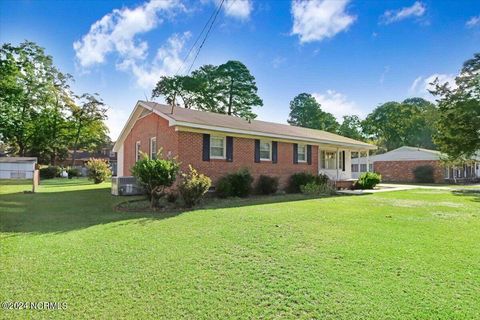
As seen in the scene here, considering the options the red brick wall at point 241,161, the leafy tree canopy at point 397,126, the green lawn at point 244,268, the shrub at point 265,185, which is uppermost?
the leafy tree canopy at point 397,126

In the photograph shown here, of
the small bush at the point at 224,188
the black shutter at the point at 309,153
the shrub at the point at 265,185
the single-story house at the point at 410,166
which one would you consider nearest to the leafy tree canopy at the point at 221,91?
the single-story house at the point at 410,166

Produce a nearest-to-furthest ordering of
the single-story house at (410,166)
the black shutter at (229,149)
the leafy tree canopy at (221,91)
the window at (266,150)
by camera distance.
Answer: the black shutter at (229,149), the window at (266,150), the single-story house at (410,166), the leafy tree canopy at (221,91)

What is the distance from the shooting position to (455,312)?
3.20m

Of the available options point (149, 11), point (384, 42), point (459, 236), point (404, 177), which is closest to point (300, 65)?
point (384, 42)

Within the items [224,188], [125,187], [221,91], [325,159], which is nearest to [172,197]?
[224,188]

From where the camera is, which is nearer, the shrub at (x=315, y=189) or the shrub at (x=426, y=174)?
the shrub at (x=315, y=189)

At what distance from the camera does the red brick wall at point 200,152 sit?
1275 cm

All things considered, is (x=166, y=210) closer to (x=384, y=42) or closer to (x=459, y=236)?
(x=459, y=236)

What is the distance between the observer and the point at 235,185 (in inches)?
516

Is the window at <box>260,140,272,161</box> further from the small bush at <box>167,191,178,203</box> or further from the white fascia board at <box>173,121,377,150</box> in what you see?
the small bush at <box>167,191,178,203</box>

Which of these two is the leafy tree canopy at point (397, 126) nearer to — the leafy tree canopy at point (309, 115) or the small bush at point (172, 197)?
the leafy tree canopy at point (309, 115)

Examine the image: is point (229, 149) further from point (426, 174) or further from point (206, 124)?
point (426, 174)

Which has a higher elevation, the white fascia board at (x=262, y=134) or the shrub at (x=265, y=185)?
the white fascia board at (x=262, y=134)

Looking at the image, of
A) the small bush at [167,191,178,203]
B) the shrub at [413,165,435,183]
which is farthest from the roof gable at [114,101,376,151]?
the shrub at [413,165,435,183]
